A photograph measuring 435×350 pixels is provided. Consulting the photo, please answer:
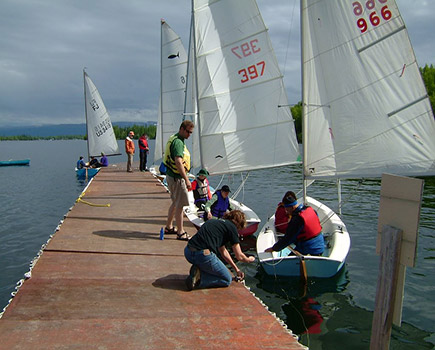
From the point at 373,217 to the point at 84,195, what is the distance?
35.3 feet

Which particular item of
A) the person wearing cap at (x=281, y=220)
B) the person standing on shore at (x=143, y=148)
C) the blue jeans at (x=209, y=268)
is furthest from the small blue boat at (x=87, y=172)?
the blue jeans at (x=209, y=268)

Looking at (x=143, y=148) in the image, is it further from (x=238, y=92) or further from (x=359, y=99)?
(x=359, y=99)

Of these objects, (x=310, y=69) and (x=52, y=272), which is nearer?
(x=52, y=272)

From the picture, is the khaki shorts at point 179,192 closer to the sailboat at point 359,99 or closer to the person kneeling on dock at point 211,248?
the sailboat at point 359,99

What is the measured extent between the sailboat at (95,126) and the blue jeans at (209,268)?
24.5 m

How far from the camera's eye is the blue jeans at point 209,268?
5.57 m

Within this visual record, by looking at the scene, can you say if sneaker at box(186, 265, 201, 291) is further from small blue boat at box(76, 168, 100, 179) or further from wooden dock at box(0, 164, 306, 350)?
small blue boat at box(76, 168, 100, 179)

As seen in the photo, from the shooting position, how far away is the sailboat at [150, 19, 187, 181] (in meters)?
21.3

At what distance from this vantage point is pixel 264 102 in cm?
1198

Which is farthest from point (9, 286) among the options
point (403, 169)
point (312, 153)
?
point (403, 169)

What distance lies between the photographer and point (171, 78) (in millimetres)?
21672

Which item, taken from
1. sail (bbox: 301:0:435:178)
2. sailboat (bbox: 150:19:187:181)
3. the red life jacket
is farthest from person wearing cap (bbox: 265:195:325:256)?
sailboat (bbox: 150:19:187:181)

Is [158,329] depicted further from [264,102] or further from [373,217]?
[373,217]

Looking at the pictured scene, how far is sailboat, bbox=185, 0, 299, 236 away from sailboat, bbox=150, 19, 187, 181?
30.9 feet
